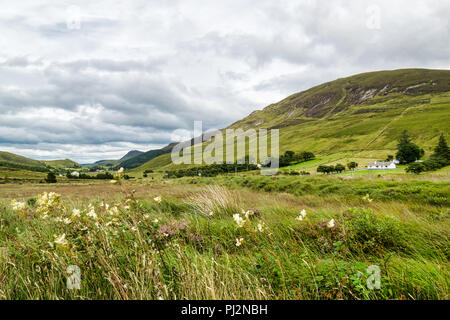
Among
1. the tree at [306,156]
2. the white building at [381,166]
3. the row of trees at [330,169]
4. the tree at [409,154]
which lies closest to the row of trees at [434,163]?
the white building at [381,166]

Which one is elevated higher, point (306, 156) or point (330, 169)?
point (306, 156)

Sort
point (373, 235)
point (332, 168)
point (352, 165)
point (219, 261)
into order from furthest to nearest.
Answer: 1. point (332, 168)
2. point (352, 165)
3. point (373, 235)
4. point (219, 261)

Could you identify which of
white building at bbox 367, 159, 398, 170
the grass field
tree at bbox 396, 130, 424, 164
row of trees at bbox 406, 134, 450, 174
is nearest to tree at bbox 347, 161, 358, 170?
white building at bbox 367, 159, 398, 170

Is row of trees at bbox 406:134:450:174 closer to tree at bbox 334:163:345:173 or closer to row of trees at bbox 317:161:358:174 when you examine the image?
row of trees at bbox 317:161:358:174

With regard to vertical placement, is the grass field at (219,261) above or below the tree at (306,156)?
below

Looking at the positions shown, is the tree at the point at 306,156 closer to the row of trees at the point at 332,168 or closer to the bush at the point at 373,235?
the row of trees at the point at 332,168

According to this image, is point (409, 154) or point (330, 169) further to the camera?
point (409, 154)

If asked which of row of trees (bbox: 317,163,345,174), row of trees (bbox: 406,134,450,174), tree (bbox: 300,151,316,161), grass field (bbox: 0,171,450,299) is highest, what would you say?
tree (bbox: 300,151,316,161)

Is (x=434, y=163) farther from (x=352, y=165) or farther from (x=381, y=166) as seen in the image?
(x=352, y=165)

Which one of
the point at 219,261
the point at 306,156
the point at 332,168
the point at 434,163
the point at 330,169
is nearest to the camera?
the point at 219,261

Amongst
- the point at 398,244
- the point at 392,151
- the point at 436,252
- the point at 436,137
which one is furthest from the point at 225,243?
the point at 436,137

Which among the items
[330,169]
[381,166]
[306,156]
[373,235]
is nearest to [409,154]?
[381,166]

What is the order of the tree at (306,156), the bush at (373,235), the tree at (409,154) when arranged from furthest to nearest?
the tree at (306,156)
the tree at (409,154)
the bush at (373,235)
